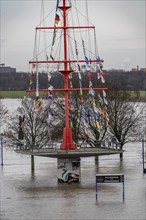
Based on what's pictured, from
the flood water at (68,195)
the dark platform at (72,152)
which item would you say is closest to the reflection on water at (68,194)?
the flood water at (68,195)

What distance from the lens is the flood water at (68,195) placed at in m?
39.2

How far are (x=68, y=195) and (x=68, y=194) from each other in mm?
531

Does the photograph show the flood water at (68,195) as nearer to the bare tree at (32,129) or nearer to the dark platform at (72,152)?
the dark platform at (72,152)

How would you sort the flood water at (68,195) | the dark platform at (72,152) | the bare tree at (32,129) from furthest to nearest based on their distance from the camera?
the bare tree at (32,129)
the dark platform at (72,152)
the flood water at (68,195)

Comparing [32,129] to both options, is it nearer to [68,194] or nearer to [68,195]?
[68,194]

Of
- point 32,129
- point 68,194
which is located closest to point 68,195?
point 68,194

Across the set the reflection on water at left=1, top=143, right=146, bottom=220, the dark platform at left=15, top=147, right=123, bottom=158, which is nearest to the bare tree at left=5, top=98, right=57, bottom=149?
the reflection on water at left=1, top=143, right=146, bottom=220

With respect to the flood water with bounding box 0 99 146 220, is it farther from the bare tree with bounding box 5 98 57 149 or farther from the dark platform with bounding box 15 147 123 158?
the bare tree with bounding box 5 98 57 149

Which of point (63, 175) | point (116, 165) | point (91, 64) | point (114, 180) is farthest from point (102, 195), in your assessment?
point (116, 165)

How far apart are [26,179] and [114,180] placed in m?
11.3

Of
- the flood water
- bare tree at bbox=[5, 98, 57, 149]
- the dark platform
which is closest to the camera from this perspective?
the flood water

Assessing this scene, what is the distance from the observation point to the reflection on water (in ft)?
129

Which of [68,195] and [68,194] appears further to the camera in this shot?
[68,194]

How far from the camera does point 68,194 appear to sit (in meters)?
46.5
